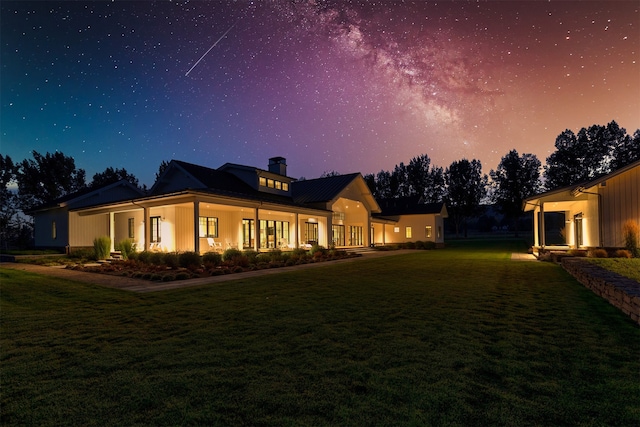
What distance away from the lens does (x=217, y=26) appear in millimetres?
11578

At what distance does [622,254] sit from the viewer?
1264 centimetres

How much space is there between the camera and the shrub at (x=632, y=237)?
12.5m

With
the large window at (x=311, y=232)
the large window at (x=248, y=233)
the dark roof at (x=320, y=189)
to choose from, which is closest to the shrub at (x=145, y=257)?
the large window at (x=248, y=233)

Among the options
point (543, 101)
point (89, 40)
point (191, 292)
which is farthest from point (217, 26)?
point (543, 101)

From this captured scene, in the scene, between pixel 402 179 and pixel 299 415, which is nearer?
pixel 299 415

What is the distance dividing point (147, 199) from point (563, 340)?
52.5ft

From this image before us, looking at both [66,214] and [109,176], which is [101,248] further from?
[109,176]

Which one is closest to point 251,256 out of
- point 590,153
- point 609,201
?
point 609,201

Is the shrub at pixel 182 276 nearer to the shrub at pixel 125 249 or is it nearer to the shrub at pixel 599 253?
the shrub at pixel 125 249

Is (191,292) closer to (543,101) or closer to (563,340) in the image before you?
(563,340)

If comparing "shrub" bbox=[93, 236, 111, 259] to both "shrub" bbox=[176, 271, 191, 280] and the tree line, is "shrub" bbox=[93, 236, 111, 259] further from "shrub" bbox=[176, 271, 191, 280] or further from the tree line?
A: the tree line

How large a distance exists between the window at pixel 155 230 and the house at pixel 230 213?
6cm

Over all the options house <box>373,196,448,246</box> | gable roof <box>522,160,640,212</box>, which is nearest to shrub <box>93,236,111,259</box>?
gable roof <box>522,160,640,212</box>

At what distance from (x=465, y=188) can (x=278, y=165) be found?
40.3m
